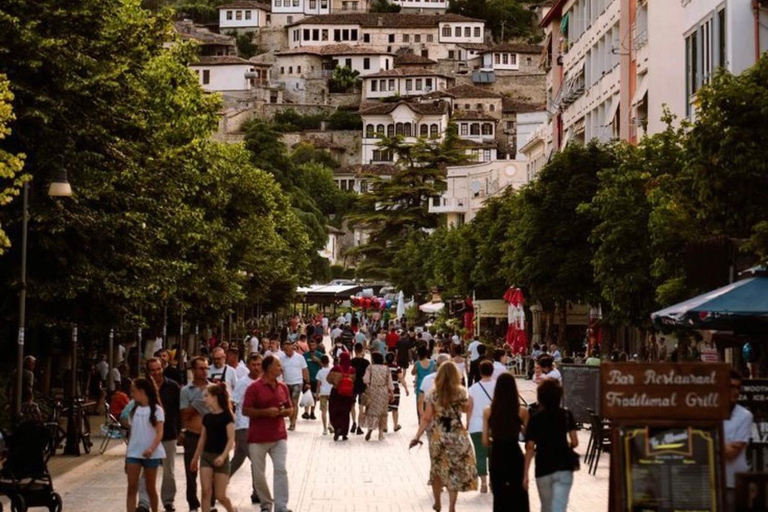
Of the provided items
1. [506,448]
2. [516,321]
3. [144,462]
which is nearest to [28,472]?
[144,462]

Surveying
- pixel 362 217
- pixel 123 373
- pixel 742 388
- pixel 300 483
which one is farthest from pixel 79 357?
pixel 362 217

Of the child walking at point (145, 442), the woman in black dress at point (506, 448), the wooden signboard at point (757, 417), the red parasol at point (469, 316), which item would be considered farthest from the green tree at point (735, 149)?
the red parasol at point (469, 316)

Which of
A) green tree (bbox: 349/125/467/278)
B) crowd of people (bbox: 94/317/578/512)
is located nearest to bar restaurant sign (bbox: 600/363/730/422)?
crowd of people (bbox: 94/317/578/512)

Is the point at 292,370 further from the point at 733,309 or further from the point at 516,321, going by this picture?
the point at 516,321

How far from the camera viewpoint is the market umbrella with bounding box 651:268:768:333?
59.3 feet

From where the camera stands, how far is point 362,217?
123812mm

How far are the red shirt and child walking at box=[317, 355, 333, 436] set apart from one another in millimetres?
14235

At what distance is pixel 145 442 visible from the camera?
59.0 feet

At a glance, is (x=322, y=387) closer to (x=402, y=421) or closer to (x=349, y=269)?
(x=402, y=421)

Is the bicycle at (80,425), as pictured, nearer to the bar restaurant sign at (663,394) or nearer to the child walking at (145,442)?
the child walking at (145,442)

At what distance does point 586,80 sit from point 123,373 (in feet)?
109

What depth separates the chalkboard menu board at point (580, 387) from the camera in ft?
92.1

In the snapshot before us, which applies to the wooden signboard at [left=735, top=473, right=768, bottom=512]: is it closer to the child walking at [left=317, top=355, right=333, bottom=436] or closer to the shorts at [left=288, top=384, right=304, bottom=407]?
the shorts at [left=288, top=384, right=304, bottom=407]

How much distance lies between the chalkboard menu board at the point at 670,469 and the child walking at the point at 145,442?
5.91 metres
